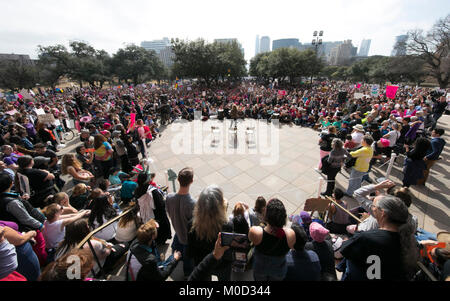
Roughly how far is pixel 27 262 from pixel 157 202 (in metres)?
1.87

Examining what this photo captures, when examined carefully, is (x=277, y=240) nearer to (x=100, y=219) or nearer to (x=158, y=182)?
(x=100, y=219)

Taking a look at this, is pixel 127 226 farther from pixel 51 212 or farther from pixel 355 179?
pixel 355 179

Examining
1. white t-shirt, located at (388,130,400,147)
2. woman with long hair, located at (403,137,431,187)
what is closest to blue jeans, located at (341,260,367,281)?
woman with long hair, located at (403,137,431,187)

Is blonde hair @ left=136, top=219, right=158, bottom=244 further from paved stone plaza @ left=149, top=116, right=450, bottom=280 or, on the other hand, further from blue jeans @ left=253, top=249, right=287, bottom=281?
paved stone plaza @ left=149, top=116, right=450, bottom=280

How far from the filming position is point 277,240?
196cm

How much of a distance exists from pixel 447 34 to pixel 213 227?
53.1 m

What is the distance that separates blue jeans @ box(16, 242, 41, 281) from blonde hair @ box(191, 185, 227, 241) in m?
2.48

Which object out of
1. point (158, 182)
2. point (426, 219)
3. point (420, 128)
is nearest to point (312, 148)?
point (420, 128)

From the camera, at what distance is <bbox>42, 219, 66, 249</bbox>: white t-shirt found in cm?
289

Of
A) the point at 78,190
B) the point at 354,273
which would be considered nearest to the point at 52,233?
the point at 78,190

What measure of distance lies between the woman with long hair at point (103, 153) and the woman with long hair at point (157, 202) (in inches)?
126

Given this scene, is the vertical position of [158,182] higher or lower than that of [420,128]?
lower

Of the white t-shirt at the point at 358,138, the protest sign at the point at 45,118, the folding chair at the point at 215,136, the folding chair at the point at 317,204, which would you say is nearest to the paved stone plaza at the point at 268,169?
the folding chair at the point at 215,136

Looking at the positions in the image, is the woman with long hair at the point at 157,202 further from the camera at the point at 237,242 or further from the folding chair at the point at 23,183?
the folding chair at the point at 23,183
